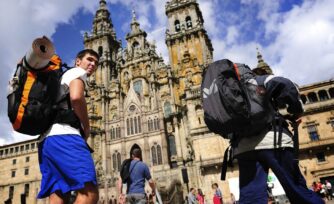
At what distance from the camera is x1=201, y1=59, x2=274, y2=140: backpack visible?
3.13 m

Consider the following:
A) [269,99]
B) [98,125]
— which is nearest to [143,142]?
[98,125]

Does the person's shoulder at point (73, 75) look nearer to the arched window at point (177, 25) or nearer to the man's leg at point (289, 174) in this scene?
the man's leg at point (289, 174)

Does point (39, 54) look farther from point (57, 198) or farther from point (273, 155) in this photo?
point (273, 155)

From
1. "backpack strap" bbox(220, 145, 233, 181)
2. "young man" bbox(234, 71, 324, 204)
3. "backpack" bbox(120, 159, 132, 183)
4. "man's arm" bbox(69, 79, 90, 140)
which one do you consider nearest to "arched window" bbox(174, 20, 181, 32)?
"backpack" bbox(120, 159, 132, 183)

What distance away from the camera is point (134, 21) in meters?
43.2

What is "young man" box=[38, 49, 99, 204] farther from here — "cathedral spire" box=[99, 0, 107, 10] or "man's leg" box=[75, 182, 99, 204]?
"cathedral spire" box=[99, 0, 107, 10]

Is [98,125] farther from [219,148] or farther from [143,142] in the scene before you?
[219,148]

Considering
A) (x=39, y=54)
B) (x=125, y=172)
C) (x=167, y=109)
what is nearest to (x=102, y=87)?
(x=167, y=109)

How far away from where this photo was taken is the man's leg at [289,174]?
9.75 ft

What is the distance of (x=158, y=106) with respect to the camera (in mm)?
35156

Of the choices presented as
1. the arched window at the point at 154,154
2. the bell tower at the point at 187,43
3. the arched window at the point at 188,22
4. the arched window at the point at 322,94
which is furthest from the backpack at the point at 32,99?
the arched window at the point at 188,22

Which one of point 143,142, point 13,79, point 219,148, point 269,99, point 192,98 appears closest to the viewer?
point 13,79

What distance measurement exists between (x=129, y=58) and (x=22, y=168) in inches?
887

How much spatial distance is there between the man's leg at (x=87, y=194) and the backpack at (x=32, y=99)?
0.79 metres
